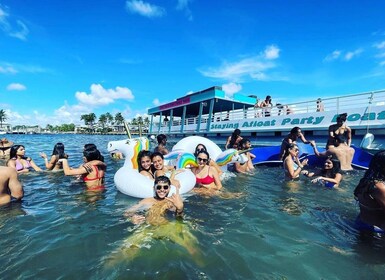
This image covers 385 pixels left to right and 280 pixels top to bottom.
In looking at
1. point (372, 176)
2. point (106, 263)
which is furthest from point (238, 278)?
point (372, 176)

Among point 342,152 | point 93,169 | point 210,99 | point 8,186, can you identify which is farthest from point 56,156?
point 210,99

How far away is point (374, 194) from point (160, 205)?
2.59 meters

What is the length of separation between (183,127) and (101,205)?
56.5 ft

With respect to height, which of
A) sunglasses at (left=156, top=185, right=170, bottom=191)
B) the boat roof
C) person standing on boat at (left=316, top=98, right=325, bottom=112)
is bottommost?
sunglasses at (left=156, top=185, right=170, bottom=191)

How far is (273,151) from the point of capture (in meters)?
9.57

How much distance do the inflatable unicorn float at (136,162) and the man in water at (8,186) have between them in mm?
1597

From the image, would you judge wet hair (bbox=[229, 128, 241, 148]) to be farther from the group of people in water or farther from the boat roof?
the boat roof

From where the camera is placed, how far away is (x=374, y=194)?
278cm

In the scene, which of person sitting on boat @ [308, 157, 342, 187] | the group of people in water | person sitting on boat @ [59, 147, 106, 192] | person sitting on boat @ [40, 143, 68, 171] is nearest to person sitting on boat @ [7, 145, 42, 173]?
the group of people in water

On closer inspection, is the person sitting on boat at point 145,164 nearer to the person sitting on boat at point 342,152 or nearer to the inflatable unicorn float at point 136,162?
the inflatable unicorn float at point 136,162

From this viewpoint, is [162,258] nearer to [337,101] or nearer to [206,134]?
[337,101]

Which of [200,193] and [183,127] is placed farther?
[183,127]

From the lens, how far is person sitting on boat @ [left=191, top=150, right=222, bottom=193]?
5.30 m

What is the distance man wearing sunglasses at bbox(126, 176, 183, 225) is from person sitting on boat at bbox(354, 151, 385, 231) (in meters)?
2.21
